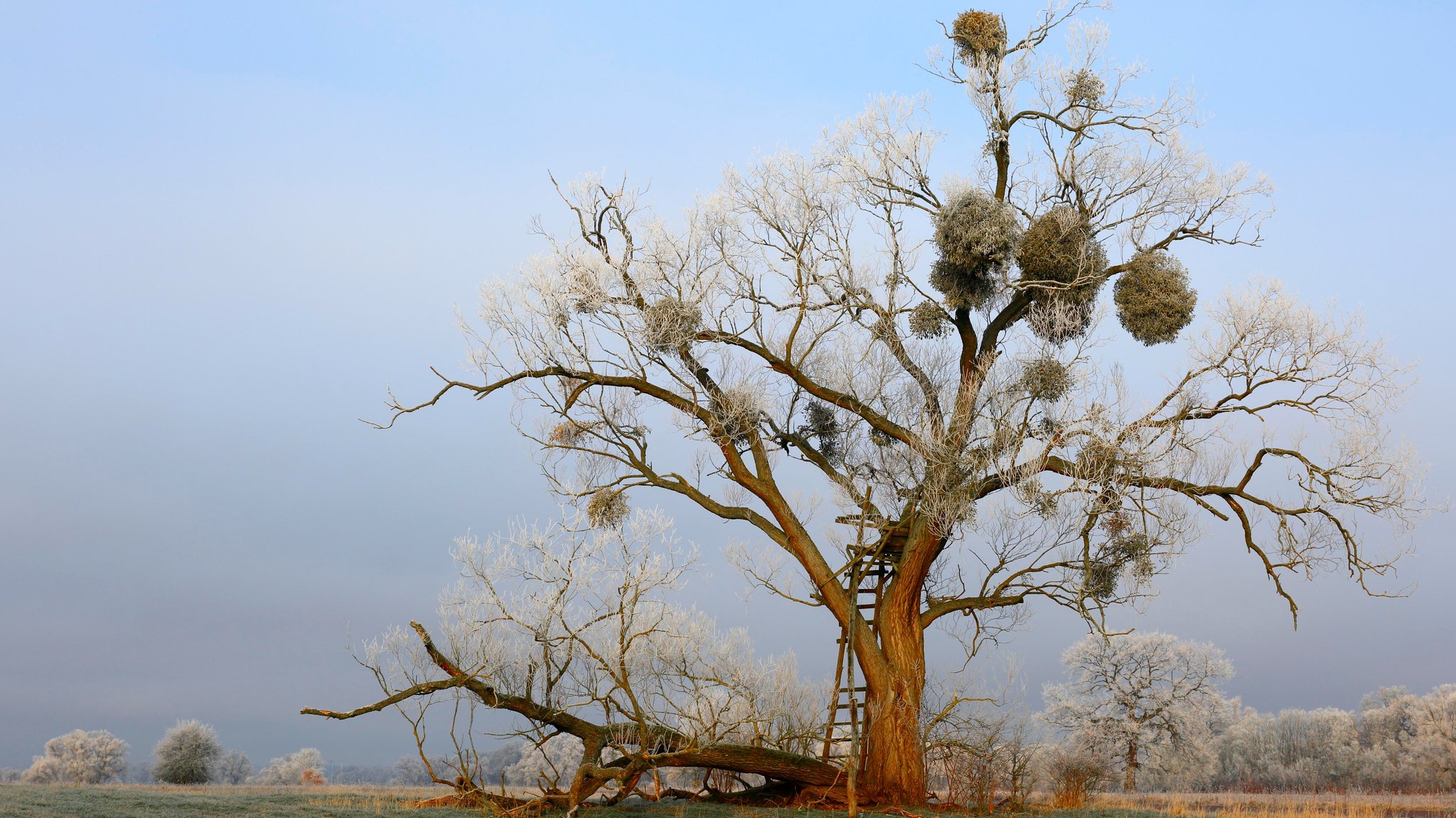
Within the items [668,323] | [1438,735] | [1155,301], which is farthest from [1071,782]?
[1438,735]

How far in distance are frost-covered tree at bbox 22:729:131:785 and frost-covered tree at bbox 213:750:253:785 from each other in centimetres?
162

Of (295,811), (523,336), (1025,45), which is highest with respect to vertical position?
(1025,45)

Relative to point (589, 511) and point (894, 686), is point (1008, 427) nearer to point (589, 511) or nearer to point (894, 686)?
point (894, 686)

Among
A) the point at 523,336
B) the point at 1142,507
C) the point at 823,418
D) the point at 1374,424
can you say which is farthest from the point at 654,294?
the point at 1374,424

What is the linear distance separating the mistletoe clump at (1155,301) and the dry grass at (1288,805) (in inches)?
209

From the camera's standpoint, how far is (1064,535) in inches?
464

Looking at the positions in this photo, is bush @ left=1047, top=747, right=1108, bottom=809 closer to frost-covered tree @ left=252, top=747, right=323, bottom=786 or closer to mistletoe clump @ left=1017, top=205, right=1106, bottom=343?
mistletoe clump @ left=1017, top=205, right=1106, bottom=343

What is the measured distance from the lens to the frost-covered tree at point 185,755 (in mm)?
17312

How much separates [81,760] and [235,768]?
106 inches

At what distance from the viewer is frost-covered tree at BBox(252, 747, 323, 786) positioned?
18219 mm

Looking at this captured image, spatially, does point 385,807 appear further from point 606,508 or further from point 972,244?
point 972,244

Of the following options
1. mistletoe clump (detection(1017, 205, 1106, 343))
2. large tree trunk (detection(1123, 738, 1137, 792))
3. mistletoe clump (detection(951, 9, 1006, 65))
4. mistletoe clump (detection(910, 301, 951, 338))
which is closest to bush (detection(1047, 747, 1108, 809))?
mistletoe clump (detection(1017, 205, 1106, 343))

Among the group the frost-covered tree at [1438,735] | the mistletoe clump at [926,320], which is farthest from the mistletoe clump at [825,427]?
the frost-covered tree at [1438,735]

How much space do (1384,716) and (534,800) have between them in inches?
794
